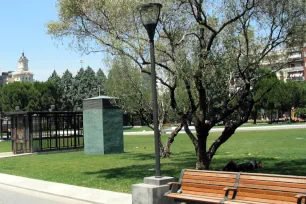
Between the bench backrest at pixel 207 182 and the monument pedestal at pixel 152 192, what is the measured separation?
0.47 meters

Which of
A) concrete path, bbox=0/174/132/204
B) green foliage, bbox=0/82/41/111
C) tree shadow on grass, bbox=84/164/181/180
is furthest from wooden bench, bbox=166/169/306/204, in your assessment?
green foliage, bbox=0/82/41/111

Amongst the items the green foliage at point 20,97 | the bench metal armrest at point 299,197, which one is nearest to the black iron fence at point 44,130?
the bench metal armrest at point 299,197

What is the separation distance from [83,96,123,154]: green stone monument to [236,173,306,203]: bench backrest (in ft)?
58.0

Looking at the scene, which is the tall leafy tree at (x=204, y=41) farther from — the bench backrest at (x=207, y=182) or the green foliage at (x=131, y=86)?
the green foliage at (x=131, y=86)

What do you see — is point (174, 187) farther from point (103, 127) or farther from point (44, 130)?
point (44, 130)

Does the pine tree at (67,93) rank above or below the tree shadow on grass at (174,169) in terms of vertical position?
above

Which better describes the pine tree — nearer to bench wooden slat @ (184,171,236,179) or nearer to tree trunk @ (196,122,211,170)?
tree trunk @ (196,122,211,170)

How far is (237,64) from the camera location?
40.5 feet

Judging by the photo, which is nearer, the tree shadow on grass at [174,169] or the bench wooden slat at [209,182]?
the bench wooden slat at [209,182]

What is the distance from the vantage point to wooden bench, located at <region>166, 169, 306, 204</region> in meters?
6.81

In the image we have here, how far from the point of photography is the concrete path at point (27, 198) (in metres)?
11.0

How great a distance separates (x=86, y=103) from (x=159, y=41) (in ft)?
41.9

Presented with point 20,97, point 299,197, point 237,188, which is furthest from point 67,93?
point 299,197

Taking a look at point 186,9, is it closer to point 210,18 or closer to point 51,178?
point 210,18
